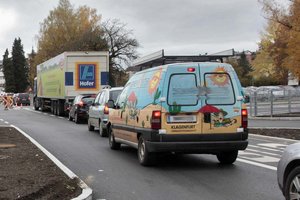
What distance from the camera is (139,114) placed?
1056 centimetres

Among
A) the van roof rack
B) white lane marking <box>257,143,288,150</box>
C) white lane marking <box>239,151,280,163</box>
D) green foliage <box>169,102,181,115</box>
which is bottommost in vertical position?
white lane marking <box>257,143,288,150</box>

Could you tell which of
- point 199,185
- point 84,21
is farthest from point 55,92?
point 84,21

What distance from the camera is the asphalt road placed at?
301 inches

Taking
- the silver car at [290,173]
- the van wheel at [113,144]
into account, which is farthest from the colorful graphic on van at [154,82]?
the silver car at [290,173]

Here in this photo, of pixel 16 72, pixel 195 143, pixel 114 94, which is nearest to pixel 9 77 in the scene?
pixel 16 72

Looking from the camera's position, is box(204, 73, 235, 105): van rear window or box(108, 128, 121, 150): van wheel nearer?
box(204, 73, 235, 105): van rear window

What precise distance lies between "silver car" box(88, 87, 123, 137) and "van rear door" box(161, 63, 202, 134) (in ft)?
22.9

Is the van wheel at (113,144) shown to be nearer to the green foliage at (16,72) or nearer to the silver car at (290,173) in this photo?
the silver car at (290,173)

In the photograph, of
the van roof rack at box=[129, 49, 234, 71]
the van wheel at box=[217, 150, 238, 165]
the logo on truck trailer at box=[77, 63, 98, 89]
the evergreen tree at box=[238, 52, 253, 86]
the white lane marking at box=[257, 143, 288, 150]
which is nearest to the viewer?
the van wheel at box=[217, 150, 238, 165]

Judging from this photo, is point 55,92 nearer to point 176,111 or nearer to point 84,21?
point 176,111

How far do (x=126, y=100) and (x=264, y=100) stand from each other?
1853cm

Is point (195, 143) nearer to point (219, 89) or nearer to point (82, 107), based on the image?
point (219, 89)

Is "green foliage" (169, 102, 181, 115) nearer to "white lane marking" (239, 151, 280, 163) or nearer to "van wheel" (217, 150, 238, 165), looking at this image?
"van wheel" (217, 150, 238, 165)

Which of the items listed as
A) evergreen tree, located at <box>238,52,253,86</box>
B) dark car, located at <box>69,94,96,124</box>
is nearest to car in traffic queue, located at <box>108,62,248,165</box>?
dark car, located at <box>69,94,96,124</box>
